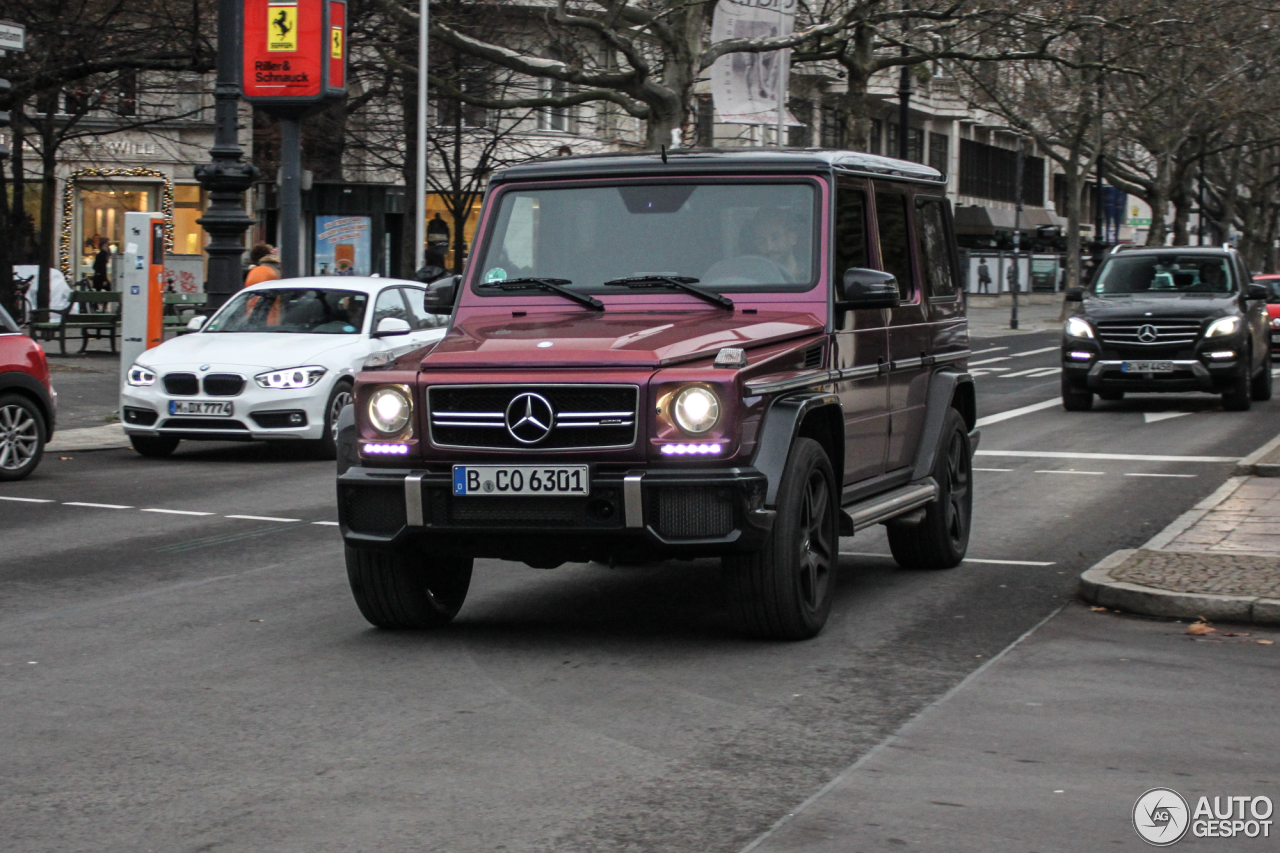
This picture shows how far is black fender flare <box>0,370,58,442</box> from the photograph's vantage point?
14.4m

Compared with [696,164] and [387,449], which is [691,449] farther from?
[696,164]

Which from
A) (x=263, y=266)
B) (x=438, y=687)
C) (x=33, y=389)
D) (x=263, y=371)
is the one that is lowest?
(x=438, y=687)

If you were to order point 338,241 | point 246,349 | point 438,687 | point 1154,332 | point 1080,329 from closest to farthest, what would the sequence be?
point 438,687 → point 246,349 → point 1154,332 → point 1080,329 → point 338,241

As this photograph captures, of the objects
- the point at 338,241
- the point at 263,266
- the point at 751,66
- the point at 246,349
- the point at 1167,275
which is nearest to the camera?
the point at 246,349

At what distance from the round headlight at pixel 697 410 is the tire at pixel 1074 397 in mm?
15802

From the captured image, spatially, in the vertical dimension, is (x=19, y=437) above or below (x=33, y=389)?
below

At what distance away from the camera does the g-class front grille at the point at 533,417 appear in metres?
Result: 7.03

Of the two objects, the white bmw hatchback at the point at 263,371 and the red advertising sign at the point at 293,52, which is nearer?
the white bmw hatchback at the point at 263,371

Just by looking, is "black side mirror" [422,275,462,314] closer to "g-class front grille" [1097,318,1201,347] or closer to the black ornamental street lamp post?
the black ornamental street lamp post

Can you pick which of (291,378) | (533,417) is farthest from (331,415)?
(533,417)

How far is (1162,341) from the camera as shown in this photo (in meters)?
21.8

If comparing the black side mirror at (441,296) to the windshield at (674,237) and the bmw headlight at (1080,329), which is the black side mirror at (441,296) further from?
the bmw headlight at (1080,329)

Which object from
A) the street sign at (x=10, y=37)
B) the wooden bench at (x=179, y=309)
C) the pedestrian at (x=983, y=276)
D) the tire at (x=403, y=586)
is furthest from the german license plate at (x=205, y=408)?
the pedestrian at (x=983, y=276)

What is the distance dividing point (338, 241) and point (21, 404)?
136 feet
